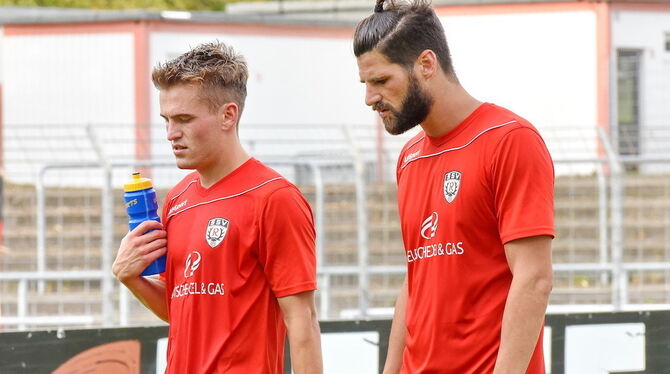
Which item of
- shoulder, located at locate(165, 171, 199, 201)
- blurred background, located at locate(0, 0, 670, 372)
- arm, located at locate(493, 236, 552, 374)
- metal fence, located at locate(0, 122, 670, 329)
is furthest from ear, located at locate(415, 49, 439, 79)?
blurred background, located at locate(0, 0, 670, 372)

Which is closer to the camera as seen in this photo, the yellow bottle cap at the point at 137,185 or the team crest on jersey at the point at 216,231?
the team crest on jersey at the point at 216,231

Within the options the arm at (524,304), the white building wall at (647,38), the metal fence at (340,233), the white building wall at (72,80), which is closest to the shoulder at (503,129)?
the arm at (524,304)

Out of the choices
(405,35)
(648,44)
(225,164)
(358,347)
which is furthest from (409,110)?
(648,44)

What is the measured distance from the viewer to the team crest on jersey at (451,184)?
3619 millimetres

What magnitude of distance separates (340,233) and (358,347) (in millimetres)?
5807

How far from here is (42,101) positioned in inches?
696

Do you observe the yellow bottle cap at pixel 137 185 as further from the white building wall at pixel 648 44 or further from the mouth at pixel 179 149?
the white building wall at pixel 648 44

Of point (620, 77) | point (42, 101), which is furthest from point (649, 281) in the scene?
point (42, 101)

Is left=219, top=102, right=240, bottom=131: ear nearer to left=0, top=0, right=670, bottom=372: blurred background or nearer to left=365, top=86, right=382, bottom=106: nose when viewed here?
left=365, top=86, right=382, bottom=106: nose

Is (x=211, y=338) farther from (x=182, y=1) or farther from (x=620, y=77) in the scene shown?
(x=182, y=1)

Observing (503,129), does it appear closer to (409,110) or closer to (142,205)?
(409,110)

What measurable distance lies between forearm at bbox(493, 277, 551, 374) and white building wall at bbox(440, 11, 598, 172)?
14.2 metres

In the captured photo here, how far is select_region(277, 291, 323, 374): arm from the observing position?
3891 mm

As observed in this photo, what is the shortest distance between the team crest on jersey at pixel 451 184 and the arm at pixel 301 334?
23.5 inches
